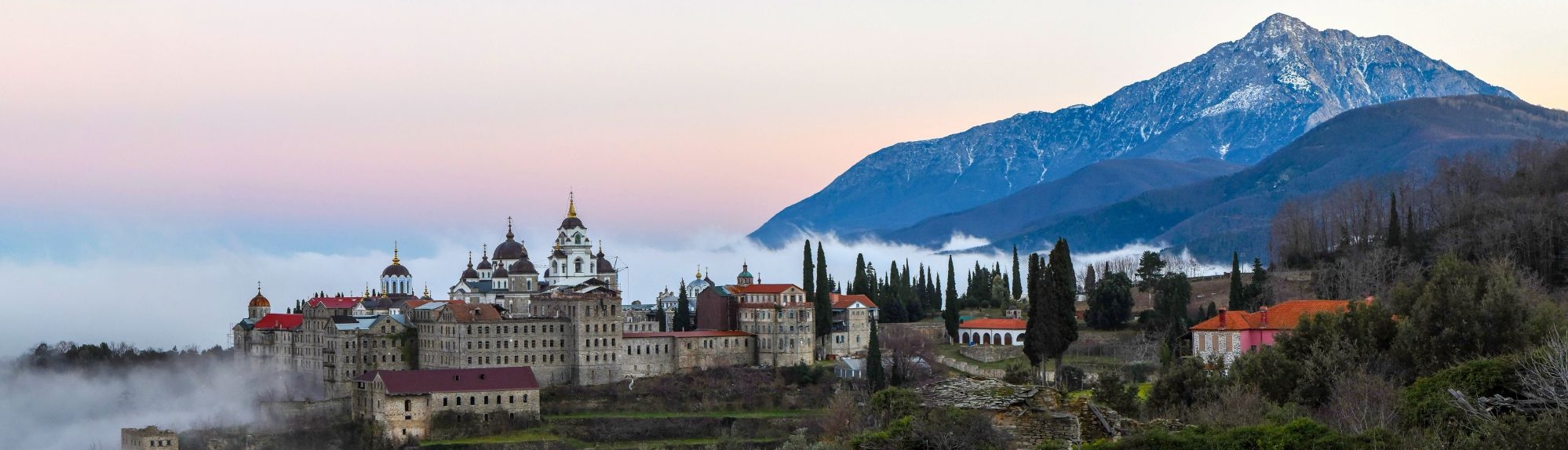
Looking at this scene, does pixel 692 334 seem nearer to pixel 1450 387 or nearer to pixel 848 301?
pixel 848 301

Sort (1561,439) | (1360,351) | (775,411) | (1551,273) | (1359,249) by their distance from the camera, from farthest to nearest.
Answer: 1. (1359,249)
2. (775,411)
3. (1551,273)
4. (1360,351)
5. (1561,439)

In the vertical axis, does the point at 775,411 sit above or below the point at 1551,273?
below

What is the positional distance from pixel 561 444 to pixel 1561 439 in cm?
5211

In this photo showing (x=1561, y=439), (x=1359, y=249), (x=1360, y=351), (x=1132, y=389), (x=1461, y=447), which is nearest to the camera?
(x=1561, y=439)

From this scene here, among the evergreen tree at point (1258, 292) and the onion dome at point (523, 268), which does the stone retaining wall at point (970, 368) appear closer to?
the evergreen tree at point (1258, 292)

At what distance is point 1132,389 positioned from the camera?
178ft

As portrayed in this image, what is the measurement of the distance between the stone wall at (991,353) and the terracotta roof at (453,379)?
70.4 ft

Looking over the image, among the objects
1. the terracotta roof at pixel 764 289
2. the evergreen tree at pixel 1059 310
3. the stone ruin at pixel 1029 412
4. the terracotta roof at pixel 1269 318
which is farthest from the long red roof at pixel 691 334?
the stone ruin at pixel 1029 412

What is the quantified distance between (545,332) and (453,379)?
20.4 ft

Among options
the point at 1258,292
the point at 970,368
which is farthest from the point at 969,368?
the point at 1258,292

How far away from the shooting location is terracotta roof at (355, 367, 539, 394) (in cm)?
7431

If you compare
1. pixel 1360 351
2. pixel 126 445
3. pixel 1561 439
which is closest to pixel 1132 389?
pixel 1360 351

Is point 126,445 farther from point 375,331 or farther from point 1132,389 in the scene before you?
point 1132,389

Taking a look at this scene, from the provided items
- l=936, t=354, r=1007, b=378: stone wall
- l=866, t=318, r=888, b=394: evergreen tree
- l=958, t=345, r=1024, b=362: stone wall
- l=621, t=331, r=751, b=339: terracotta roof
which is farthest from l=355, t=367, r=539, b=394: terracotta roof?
l=958, t=345, r=1024, b=362: stone wall
